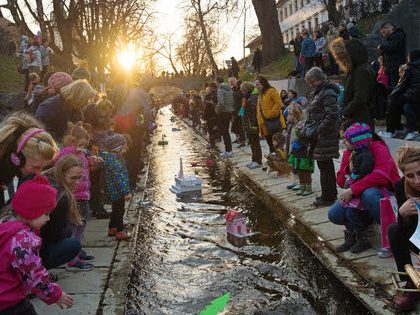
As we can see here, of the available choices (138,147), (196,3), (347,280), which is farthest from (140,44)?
(347,280)

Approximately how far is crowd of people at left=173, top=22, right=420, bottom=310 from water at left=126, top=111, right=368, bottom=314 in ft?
2.09

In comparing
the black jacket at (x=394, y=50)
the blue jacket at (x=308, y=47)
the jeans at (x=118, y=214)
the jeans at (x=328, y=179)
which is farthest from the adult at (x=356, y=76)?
the blue jacket at (x=308, y=47)

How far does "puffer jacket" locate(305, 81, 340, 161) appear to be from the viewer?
7035mm

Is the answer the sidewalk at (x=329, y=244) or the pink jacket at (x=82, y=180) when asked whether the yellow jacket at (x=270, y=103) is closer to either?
the sidewalk at (x=329, y=244)

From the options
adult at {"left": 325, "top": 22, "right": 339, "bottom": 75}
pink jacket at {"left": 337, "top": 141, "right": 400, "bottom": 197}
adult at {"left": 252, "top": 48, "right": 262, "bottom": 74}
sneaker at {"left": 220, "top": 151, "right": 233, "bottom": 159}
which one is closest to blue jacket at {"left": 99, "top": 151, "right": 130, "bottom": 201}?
pink jacket at {"left": 337, "top": 141, "right": 400, "bottom": 197}

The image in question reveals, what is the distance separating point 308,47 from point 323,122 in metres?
12.4

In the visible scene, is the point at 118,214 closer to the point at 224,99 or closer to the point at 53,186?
the point at 53,186

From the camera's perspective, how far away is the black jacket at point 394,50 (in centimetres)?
1147

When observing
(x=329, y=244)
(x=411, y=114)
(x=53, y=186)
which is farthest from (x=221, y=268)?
(x=411, y=114)

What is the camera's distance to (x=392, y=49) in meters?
11.8

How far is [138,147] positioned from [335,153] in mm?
4702

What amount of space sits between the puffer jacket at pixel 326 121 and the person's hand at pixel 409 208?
3.10 m

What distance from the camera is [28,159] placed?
4418mm

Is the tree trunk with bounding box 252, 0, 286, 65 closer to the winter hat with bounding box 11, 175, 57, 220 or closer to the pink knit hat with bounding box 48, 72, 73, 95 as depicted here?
the pink knit hat with bounding box 48, 72, 73, 95
